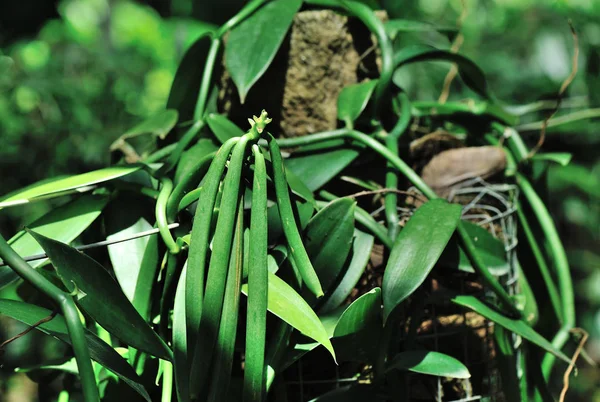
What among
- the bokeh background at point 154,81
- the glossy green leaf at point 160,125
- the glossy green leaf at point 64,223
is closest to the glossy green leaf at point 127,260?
the glossy green leaf at point 64,223

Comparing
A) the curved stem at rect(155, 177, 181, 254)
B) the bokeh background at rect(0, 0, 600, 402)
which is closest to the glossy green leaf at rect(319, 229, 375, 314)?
the curved stem at rect(155, 177, 181, 254)

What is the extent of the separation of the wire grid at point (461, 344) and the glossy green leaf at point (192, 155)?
0.17 m

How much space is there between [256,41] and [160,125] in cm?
13

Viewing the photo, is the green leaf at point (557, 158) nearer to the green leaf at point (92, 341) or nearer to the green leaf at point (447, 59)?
the green leaf at point (447, 59)

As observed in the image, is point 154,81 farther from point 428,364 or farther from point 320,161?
point 428,364

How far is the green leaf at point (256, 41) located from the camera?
23.0 inches

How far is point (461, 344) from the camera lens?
602 mm

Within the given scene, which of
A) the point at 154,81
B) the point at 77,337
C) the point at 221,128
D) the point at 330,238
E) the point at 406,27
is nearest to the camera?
the point at 77,337

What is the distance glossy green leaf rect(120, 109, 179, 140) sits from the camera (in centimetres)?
62

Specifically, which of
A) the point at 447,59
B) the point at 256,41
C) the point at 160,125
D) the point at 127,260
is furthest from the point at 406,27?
the point at 127,260

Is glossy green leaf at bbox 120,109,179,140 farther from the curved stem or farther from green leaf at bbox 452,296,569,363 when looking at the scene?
green leaf at bbox 452,296,569,363

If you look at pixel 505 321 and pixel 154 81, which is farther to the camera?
pixel 154 81

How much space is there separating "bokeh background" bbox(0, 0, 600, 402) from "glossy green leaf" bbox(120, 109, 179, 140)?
0.52 meters

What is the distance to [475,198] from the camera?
0.65m
